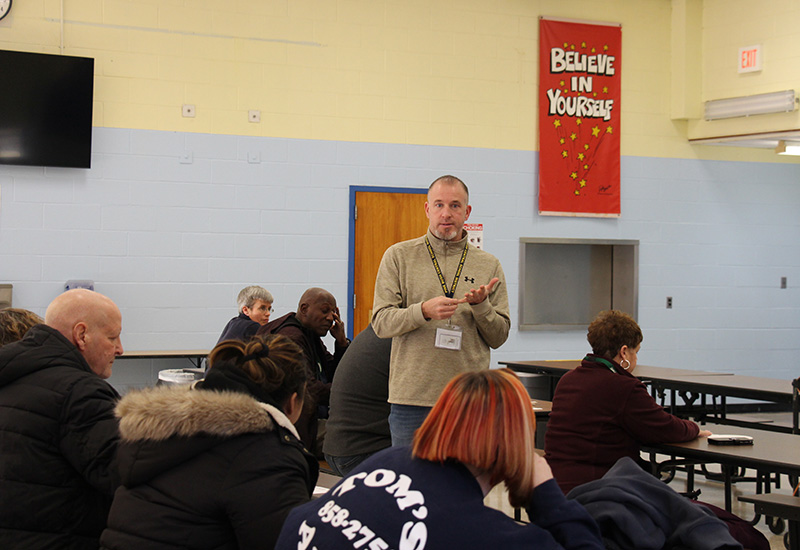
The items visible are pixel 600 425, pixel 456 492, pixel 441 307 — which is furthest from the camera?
pixel 600 425

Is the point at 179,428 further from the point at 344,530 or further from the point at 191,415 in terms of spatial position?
the point at 344,530

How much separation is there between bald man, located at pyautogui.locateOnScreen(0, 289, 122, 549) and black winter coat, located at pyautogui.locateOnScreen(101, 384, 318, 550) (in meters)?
0.34

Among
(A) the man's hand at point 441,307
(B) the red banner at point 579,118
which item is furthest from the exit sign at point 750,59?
(A) the man's hand at point 441,307

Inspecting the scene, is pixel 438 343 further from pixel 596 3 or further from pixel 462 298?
pixel 596 3

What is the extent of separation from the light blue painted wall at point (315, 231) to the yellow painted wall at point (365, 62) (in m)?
0.19

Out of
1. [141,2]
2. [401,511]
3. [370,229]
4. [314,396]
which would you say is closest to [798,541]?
[401,511]

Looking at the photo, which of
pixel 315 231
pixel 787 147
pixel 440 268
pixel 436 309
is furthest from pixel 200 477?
pixel 787 147

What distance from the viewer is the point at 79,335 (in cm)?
220

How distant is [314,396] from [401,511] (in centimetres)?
260

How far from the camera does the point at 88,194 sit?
5.99 m

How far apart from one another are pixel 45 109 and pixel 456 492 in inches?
220

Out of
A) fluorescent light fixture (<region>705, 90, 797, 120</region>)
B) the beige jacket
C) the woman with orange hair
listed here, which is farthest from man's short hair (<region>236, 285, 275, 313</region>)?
fluorescent light fixture (<region>705, 90, 797, 120</region>)

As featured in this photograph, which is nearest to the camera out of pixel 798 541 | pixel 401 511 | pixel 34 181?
pixel 401 511

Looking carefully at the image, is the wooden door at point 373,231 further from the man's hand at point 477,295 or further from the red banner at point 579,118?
the man's hand at point 477,295
